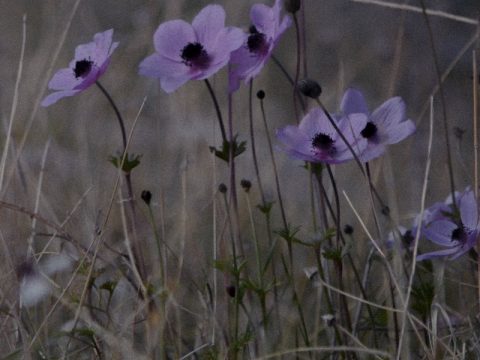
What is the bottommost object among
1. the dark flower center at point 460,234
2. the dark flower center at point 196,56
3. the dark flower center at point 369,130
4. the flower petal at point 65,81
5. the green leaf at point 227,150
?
the dark flower center at point 460,234

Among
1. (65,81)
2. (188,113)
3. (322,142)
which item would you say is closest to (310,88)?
(322,142)

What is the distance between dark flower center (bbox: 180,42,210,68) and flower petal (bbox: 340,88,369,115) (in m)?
0.16

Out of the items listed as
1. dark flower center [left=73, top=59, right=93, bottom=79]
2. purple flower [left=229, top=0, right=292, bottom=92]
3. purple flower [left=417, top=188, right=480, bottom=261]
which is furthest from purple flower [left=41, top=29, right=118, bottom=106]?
purple flower [left=417, top=188, right=480, bottom=261]

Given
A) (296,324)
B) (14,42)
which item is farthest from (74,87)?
(14,42)

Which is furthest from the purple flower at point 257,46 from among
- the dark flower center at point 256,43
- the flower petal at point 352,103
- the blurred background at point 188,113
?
the blurred background at point 188,113

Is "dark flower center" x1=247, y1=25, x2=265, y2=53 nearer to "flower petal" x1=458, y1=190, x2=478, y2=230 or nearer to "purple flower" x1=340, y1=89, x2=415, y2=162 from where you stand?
"purple flower" x1=340, y1=89, x2=415, y2=162

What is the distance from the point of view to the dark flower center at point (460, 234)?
4.08 feet

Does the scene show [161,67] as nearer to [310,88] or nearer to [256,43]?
[256,43]

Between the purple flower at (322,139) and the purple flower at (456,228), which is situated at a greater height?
the purple flower at (322,139)

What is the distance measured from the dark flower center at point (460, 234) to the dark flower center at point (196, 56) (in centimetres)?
33

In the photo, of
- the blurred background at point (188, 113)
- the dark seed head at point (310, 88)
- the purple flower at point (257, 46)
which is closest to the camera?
the dark seed head at point (310, 88)

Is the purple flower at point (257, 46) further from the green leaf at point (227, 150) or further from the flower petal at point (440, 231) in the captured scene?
the flower petal at point (440, 231)

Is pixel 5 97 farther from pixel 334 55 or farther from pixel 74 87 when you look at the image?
pixel 74 87

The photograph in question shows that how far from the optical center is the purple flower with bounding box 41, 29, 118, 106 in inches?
48.9
